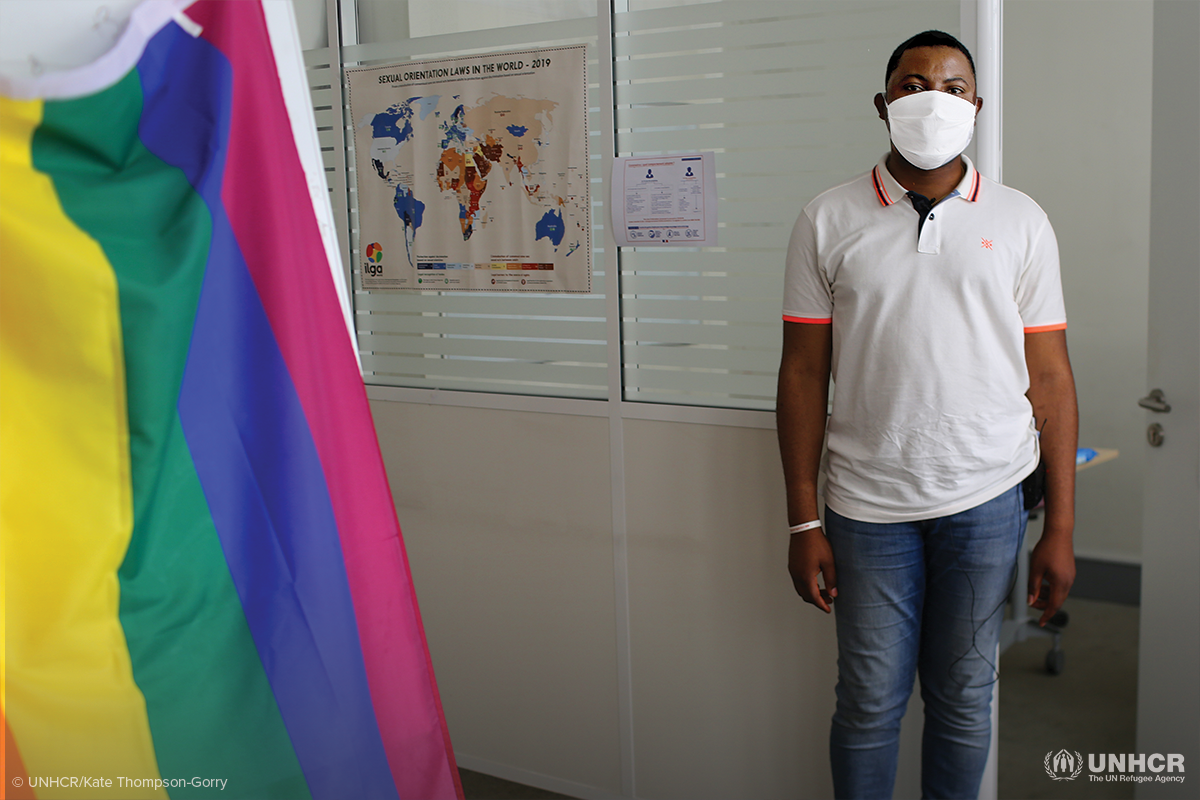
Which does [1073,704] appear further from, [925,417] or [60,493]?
[60,493]

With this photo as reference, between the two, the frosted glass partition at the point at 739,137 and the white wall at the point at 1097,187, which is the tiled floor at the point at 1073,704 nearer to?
the white wall at the point at 1097,187

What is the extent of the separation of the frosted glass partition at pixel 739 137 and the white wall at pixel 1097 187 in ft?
7.65

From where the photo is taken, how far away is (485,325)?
99.6 inches

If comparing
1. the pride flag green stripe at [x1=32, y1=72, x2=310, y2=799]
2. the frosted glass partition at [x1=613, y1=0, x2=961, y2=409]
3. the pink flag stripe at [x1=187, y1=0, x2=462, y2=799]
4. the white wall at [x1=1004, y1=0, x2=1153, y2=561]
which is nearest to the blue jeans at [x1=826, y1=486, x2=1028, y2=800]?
the frosted glass partition at [x1=613, y1=0, x2=961, y2=409]

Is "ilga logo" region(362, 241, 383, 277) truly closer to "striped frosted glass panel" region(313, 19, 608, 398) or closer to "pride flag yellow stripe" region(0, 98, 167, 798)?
"striped frosted glass panel" region(313, 19, 608, 398)

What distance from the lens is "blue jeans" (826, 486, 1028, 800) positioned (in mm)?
1771

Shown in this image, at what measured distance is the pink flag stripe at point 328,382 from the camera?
84 cm

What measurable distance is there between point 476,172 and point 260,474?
1.72 metres

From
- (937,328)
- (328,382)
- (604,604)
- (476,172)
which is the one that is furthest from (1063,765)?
(328,382)

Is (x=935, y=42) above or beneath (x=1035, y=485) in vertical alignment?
above

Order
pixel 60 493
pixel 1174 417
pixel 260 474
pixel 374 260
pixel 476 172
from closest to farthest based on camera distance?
pixel 60 493 → pixel 260 474 → pixel 1174 417 → pixel 476 172 → pixel 374 260

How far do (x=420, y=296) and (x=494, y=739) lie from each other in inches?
48.6

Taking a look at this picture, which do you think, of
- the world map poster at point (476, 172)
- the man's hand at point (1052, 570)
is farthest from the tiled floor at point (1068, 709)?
the world map poster at point (476, 172)

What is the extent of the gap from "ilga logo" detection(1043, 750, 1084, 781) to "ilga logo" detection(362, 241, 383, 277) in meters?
2.30
